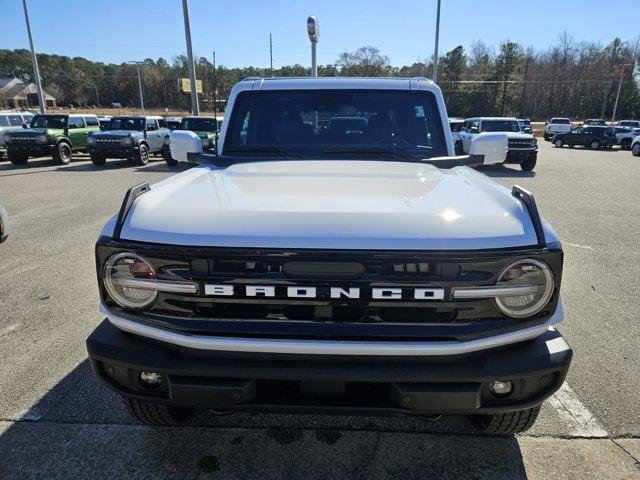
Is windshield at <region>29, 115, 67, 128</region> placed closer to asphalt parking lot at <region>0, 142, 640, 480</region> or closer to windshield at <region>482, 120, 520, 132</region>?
asphalt parking lot at <region>0, 142, 640, 480</region>

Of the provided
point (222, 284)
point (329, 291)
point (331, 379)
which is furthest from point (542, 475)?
point (222, 284)

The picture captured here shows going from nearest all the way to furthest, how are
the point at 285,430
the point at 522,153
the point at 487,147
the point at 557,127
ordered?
the point at 285,430 < the point at 487,147 < the point at 522,153 < the point at 557,127

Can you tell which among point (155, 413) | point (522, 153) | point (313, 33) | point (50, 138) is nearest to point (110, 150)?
point (50, 138)

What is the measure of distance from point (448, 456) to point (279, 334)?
4.24ft

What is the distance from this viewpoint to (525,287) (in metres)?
1.84

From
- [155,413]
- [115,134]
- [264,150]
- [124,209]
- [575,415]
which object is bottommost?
[575,415]

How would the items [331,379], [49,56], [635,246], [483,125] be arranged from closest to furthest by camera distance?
1. [331,379]
2. [635,246]
3. [483,125]
4. [49,56]

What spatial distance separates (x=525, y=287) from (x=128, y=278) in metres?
1.63

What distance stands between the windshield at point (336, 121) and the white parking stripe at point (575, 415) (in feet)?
6.04

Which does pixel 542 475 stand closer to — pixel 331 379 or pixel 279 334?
pixel 331 379

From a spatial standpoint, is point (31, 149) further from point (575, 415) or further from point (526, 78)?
point (526, 78)

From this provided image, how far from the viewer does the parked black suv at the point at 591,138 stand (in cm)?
3102

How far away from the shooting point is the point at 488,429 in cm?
239

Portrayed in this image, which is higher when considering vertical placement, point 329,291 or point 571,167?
point 329,291
